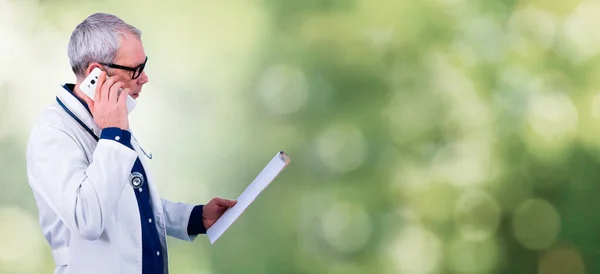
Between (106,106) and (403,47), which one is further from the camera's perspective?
(403,47)

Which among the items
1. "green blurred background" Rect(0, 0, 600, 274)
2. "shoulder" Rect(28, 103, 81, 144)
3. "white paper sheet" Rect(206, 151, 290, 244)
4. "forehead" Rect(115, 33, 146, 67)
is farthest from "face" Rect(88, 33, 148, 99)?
"green blurred background" Rect(0, 0, 600, 274)

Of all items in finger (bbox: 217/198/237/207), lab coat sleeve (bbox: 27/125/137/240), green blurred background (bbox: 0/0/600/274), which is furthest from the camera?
green blurred background (bbox: 0/0/600/274)

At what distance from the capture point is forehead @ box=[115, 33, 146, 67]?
164 cm

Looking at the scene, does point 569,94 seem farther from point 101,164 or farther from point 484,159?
point 101,164

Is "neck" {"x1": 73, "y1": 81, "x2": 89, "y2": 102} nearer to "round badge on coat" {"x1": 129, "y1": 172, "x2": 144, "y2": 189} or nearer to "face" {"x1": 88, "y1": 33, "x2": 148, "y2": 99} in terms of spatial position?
"face" {"x1": 88, "y1": 33, "x2": 148, "y2": 99}

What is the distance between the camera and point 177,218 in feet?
6.26

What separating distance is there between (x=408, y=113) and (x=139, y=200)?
4.47ft

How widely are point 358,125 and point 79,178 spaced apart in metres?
1.47

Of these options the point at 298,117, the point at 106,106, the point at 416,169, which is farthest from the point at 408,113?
the point at 106,106

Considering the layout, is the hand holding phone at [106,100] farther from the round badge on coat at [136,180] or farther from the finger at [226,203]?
the finger at [226,203]

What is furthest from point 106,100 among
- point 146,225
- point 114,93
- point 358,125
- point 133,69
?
point 358,125

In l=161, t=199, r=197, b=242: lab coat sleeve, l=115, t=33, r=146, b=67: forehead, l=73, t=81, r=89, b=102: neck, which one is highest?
l=115, t=33, r=146, b=67: forehead

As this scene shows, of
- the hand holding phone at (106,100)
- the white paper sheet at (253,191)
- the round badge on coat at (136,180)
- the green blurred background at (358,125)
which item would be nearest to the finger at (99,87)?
the hand holding phone at (106,100)

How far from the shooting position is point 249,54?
2777 mm
